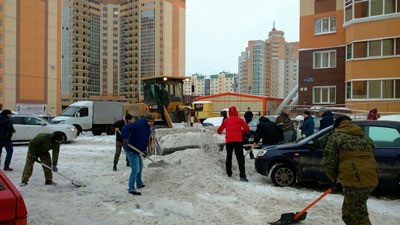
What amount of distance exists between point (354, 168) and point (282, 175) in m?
3.94

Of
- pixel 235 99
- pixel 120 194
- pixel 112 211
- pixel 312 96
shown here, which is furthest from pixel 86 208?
pixel 235 99

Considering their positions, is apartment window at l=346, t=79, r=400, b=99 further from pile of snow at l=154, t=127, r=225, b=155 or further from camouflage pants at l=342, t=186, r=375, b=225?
camouflage pants at l=342, t=186, r=375, b=225

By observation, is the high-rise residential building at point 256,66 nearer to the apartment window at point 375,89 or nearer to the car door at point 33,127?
the apartment window at point 375,89

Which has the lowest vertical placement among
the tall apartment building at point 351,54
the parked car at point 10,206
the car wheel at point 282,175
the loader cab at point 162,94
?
the car wheel at point 282,175

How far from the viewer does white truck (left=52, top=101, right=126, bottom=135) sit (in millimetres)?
22816

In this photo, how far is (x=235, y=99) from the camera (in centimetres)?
4069

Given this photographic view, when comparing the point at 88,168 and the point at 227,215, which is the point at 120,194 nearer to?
the point at 227,215

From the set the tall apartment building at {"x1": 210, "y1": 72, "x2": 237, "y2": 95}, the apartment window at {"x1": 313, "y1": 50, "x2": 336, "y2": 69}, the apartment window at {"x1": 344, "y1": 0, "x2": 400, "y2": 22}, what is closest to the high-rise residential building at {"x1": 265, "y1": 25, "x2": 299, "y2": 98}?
the tall apartment building at {"x1": 210, "y1": 72, "x2": 237, "y2": 95}

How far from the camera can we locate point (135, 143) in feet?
25.1

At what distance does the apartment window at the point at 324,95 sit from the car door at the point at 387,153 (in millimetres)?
21120

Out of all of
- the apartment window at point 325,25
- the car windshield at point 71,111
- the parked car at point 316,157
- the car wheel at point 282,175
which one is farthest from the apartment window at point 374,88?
the car windshield at point 71,111

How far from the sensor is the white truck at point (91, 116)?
22.8 metres

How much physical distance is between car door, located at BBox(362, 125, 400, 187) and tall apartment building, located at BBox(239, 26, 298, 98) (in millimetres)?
82006

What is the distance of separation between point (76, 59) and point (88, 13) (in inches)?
549
